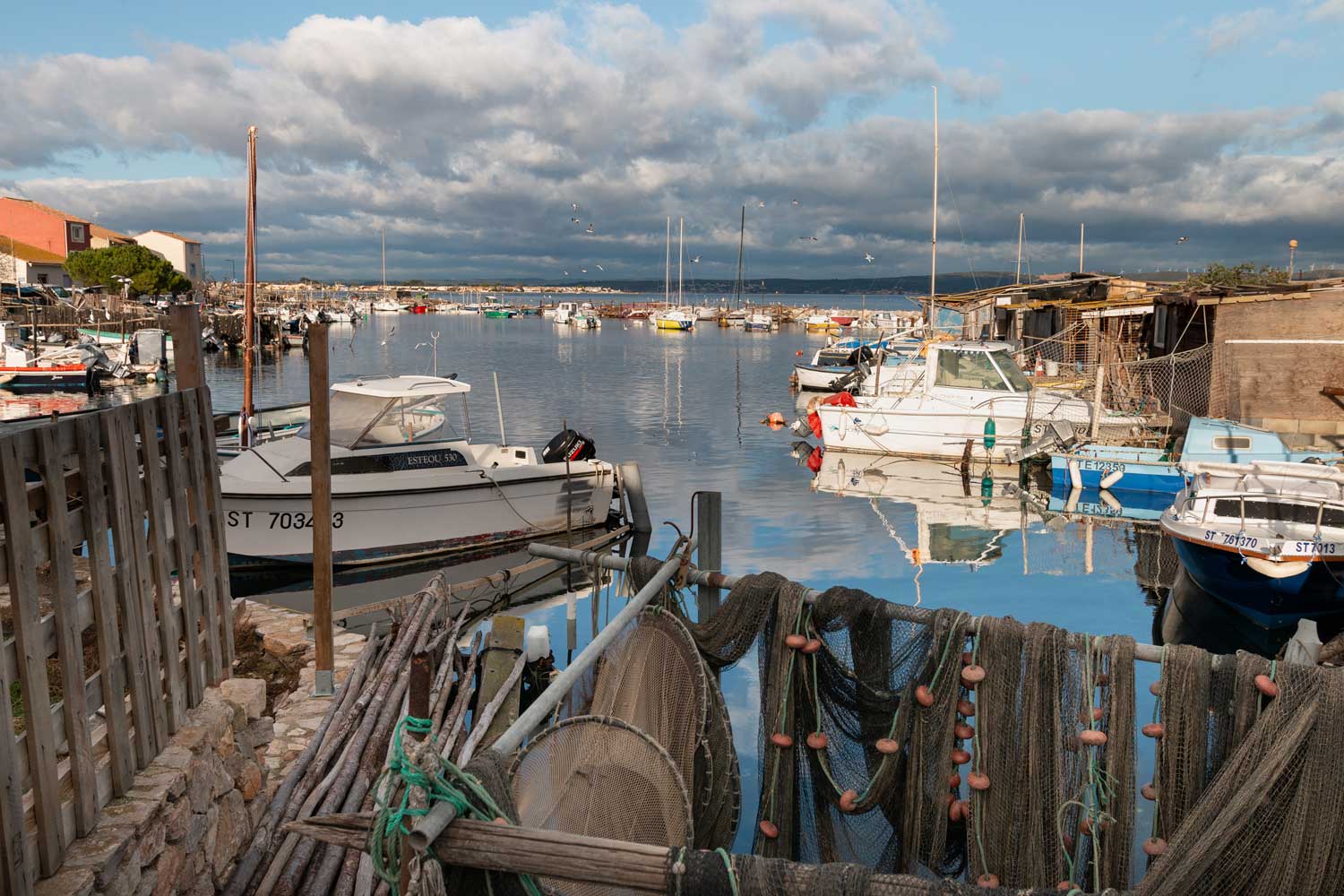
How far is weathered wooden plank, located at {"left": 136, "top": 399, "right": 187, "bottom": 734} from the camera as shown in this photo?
421 cm

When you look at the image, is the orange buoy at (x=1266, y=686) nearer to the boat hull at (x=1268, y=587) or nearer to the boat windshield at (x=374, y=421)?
the boat hull at (x=1268, y=587)

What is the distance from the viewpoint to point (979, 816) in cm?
453

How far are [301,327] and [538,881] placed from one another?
7715cm

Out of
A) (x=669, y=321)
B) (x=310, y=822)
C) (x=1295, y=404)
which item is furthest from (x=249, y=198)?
(x=669, y=321)

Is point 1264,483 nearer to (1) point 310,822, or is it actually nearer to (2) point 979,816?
(2) point 979,816

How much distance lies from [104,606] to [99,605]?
0.07 feet

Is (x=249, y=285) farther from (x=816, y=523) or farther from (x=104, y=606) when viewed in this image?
(x=104, y=606)

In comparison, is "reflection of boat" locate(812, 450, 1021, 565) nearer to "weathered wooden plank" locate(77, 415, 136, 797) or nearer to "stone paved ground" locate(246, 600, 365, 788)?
"stone paved ground" locate(246, 600, 365, 788)

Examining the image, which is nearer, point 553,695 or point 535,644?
point 553,695

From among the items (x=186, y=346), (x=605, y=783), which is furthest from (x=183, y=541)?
(x=605, y=783)

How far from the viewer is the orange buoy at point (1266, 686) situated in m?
3.92

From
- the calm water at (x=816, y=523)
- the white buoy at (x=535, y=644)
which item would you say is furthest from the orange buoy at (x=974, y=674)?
the white buoy at (x=535, y=644)

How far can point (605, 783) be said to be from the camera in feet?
13.8

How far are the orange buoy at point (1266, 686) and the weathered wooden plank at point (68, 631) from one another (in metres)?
4.45
